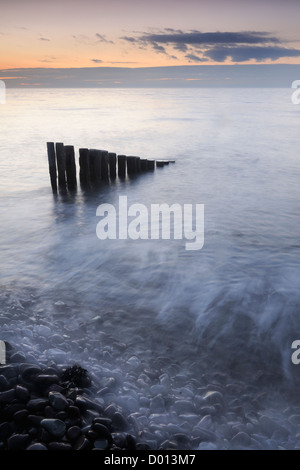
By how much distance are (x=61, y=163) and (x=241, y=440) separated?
9.76 m

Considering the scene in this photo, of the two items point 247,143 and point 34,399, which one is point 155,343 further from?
point 247,143

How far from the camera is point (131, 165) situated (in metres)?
13.5

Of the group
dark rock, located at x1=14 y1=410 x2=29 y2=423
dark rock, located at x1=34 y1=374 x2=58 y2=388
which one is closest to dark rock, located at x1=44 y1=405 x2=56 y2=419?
dark rock, located at x1=14 y1=410 x2=29 y2=423

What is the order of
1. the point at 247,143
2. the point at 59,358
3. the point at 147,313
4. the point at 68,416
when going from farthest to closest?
the point at 247,143
the point at 147,313
the point at 59,358
the point at 68,416

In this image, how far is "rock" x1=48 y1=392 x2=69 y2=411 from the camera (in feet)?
10.3

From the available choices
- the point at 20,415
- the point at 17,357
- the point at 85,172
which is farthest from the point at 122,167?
the point at 20,415

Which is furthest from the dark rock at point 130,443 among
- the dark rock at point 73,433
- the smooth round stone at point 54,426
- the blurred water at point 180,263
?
the blurred water at point 180,263

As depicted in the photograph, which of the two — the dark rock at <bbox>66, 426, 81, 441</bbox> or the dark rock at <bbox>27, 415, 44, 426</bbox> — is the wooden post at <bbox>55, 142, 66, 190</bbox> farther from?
the dark rock at <bbox>66, 426, 81, 441</bbox>

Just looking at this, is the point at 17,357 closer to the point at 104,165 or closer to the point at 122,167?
the point at 104,165

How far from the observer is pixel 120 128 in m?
29.5

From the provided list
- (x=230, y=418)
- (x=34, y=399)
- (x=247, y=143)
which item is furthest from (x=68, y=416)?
(x=247, y=143)

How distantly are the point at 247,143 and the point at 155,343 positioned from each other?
19250 mm

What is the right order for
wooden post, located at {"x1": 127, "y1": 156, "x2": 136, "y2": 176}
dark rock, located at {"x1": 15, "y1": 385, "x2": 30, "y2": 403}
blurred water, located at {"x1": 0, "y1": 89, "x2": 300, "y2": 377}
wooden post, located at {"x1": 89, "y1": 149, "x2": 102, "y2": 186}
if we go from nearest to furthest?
dark rock, located at {"x1": 15, "y1": 385, "x2": 30, "y2": 403}, blurred water, located at {"x1": 0, "y1": 89, "x2": 300, "y2": 377}, wooden post, located at {"x1": 89, "y1": 149, "x2": 102, "y2": 186}, wooden post, located at {"x1": 127, "y1": 156, "x2": 136, "y2": 176}

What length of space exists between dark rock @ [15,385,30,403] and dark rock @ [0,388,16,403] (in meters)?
0.04
